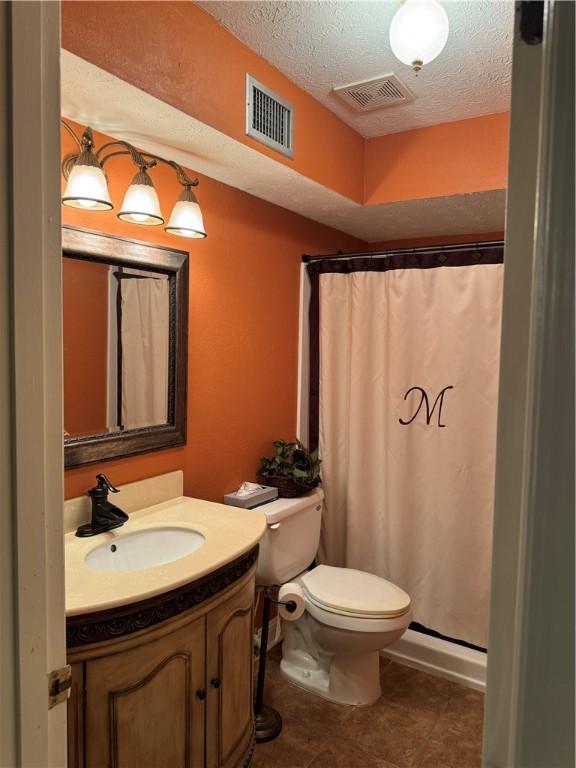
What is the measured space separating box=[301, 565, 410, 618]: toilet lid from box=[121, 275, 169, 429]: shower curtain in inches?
37.9

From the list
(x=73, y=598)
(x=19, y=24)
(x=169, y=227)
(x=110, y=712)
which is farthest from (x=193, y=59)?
(x=110, y=712)

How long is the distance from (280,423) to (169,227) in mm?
1210

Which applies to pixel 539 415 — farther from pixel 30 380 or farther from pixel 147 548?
pixel 147 548

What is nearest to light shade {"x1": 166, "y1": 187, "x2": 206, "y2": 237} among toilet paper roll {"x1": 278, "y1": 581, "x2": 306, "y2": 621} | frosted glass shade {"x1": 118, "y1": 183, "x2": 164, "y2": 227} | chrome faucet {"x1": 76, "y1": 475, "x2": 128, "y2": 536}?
frosted glass shade {"x1": 118, "y1": 183, "x2": 164, "y2": 227}

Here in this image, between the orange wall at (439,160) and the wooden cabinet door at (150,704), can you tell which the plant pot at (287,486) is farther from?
the orange wall at (439,160)

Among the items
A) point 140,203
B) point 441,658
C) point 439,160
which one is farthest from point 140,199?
point 441,658

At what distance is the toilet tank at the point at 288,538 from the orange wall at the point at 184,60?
1.38 meters

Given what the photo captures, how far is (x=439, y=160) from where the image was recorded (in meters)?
2.33

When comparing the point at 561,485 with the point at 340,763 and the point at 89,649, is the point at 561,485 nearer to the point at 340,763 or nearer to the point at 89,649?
the point at 89,649

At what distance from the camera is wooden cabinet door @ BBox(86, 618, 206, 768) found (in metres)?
1.26

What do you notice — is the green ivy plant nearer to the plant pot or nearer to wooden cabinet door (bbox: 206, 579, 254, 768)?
the plant pot

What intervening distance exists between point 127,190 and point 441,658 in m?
2.37

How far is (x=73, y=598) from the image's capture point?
4.09 ft

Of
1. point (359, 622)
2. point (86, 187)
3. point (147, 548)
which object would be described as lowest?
point (359, 622)
